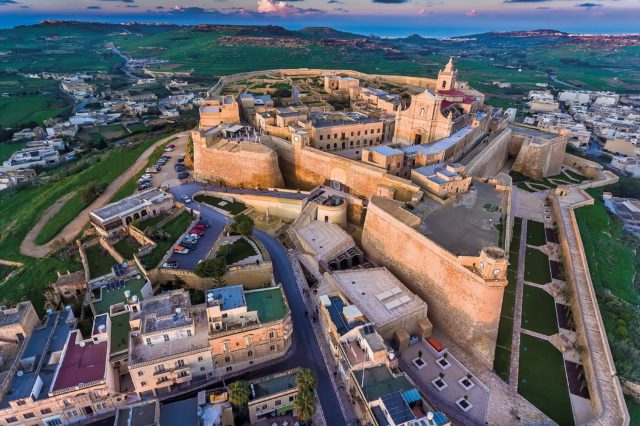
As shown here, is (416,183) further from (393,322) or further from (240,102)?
(240,102)

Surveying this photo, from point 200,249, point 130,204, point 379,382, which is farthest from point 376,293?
point 130,204

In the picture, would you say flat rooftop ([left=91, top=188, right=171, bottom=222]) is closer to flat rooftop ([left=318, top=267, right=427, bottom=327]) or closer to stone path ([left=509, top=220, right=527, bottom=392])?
flat rooftop ([left=318, top=267, right=427, bottom=327])

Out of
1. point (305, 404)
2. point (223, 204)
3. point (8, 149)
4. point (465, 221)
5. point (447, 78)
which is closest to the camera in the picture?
point (305, 404)

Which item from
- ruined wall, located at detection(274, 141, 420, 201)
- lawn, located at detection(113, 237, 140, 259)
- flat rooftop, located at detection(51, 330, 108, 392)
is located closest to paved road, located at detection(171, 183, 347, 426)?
lawn, located at detection(113, 237, 140, 259)

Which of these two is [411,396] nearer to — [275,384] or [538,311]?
[275,384]

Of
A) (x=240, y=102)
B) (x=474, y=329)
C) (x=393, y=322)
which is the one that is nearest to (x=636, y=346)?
(x=474, y=329)
